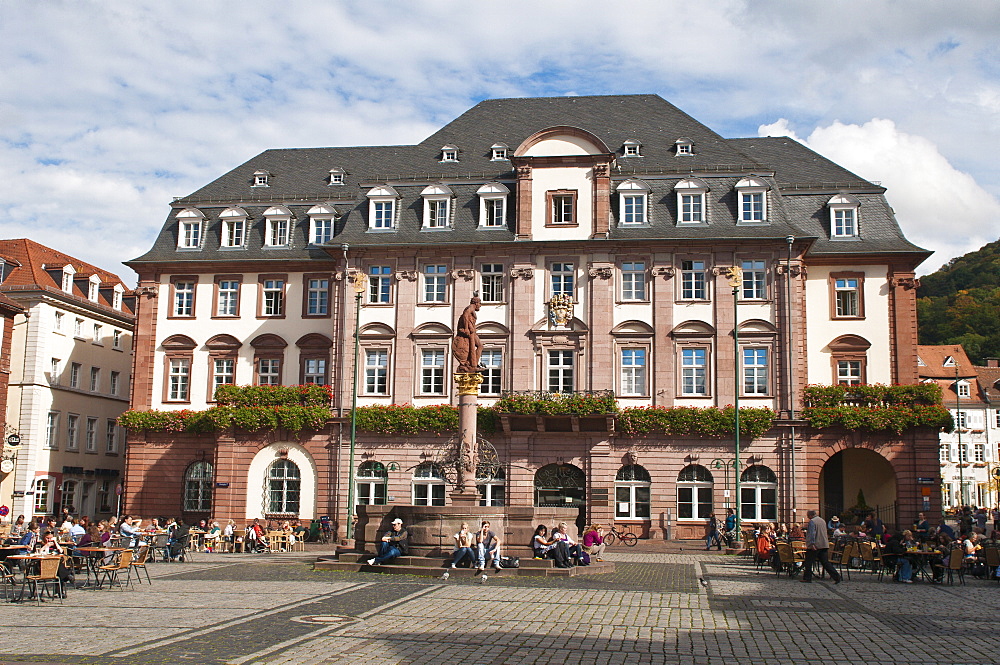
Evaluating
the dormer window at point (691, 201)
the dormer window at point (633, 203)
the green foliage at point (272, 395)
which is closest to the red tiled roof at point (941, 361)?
the dormer window at point (691, 201)

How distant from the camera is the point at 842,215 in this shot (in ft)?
160

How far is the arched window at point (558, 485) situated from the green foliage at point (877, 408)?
31.5 ft

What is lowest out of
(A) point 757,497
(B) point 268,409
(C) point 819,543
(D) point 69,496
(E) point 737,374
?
(C) point 819,543

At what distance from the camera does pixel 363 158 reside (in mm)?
56844

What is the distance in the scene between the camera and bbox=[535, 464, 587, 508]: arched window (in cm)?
4591

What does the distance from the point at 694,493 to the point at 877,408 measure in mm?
8131

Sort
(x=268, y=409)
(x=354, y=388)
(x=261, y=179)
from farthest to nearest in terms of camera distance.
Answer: (x=261, y=179) < (x=268, y=409) < (x=354, y=388)

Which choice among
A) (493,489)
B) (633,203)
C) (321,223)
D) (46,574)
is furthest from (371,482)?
(46,574)

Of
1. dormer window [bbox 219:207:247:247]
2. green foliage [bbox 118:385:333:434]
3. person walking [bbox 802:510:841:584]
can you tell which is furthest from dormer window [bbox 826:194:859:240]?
dormer window [bbox 219:207:247:247]

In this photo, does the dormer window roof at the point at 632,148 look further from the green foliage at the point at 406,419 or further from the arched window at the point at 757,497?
the arched window at the point at 757,497

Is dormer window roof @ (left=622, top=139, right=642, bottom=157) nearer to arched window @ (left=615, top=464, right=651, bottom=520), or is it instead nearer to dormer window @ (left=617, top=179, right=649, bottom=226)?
dormer window @ (left=617, top=179, right=649, bottom=226)

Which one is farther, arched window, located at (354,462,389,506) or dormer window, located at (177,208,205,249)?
dormer window, located at (177,208,205,249)

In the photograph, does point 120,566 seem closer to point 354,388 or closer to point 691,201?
point 354,388

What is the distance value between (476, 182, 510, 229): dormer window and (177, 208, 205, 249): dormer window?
44.3ft
